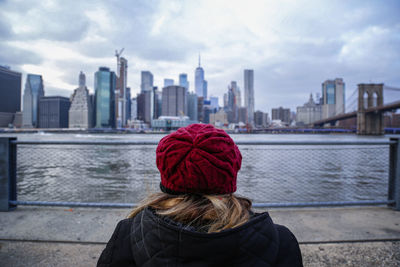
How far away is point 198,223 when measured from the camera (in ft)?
3.01

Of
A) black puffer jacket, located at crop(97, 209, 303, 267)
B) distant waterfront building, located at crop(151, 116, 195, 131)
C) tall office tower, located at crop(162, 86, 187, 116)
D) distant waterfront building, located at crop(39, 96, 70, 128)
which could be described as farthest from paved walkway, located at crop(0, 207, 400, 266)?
distant waterfront building, located at crop(39, 96, 70, 128)

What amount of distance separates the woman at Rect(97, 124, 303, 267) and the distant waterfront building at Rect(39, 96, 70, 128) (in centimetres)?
12531

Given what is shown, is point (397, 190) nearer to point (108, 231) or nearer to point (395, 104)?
point (108, 231)

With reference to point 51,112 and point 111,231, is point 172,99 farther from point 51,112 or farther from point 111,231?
point 51,112

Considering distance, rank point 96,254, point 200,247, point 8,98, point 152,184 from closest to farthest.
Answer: point 200,247 < point 96,254 < point 152,184 < point 8,98

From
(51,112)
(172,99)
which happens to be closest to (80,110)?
(51,112)

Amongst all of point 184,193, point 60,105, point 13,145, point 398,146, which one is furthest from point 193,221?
point 60,105

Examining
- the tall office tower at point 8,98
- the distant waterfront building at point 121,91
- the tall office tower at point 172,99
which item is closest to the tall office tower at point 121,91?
the distant waterfront building at point 121,91

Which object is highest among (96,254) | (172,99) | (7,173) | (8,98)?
(8,98)

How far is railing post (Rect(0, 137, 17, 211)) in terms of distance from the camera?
2.87 metres

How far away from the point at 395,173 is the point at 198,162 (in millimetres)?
3351

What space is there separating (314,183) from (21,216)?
816 cm

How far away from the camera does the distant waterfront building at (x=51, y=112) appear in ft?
355

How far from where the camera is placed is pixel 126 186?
23.6 ft
